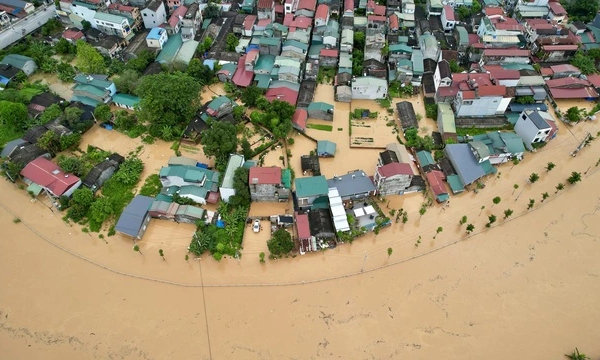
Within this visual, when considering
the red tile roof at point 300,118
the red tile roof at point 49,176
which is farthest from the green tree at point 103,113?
the red tile roof at point 300,118

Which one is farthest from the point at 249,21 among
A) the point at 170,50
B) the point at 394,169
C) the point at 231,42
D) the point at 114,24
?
the point at 394,169

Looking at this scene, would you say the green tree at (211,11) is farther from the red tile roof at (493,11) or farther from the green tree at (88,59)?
Result: the red tile roof at (493,11)

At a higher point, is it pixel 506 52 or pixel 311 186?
pixel 506 52

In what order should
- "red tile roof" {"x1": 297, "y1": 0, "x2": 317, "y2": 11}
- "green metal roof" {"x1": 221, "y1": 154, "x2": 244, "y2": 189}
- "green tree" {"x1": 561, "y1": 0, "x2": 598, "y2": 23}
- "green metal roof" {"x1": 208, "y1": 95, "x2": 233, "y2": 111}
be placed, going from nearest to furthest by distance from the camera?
"green metal roof" {"x1": 221, "y1": 154, "x2": 244, "y2": 189} → "green metal roof" {"x1": 208, "y1": 95, "x2": 233, "y2": 111} → "red tile roof" {"x1": 297, "y1": 0, "x2": 317, "y2": 11} → "green tree" {"x1": 561, "y1": 0, "x2": 598, "y2": 23}

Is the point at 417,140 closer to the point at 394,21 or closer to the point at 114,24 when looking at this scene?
the point at 394,21

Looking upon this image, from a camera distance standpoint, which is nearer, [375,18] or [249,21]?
[375,18]

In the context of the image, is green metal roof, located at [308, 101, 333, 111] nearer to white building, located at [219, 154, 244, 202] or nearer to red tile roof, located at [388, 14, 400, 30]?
white building, located at [219, 154, 244, 202]

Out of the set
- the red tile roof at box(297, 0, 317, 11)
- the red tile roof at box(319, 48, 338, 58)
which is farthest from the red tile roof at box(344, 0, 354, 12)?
the red tile roof at box(319, 48, 338, 58)
